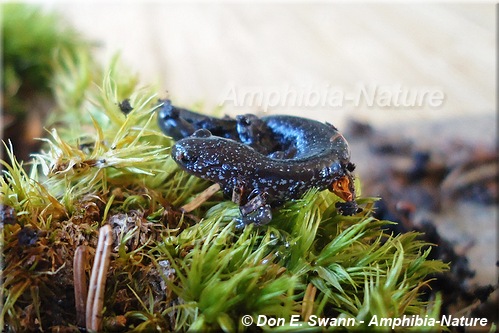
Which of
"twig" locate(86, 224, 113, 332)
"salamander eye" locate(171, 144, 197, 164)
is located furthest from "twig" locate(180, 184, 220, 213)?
"twig" locate(86, 224, 113, 332)

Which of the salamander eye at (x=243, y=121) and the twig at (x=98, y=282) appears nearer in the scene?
the twig at (x=98, y=282)

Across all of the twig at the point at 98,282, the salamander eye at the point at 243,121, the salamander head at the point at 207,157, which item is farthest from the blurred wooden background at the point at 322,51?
the twig at the point at 98,282

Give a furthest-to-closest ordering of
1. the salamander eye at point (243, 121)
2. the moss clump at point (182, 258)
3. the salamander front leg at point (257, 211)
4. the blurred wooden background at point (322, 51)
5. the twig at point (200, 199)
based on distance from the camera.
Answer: the blurred wooden background at point (322, 51) < the salamander eye at point (243, 121) < the twig at point (200, 199) < the salamander front leg at point (257, 211) < the moss clump at point (182, 258)

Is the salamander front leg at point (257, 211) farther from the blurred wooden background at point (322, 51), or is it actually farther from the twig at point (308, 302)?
the blurred wooden background at point (322, 51)

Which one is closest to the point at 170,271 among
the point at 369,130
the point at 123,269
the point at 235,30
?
the point at 123,269

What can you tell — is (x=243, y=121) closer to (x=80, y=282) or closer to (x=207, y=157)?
(x=207, y=157)

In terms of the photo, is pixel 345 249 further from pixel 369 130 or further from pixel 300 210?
pixel 369 130

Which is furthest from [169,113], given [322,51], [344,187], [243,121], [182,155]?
[322,51]
